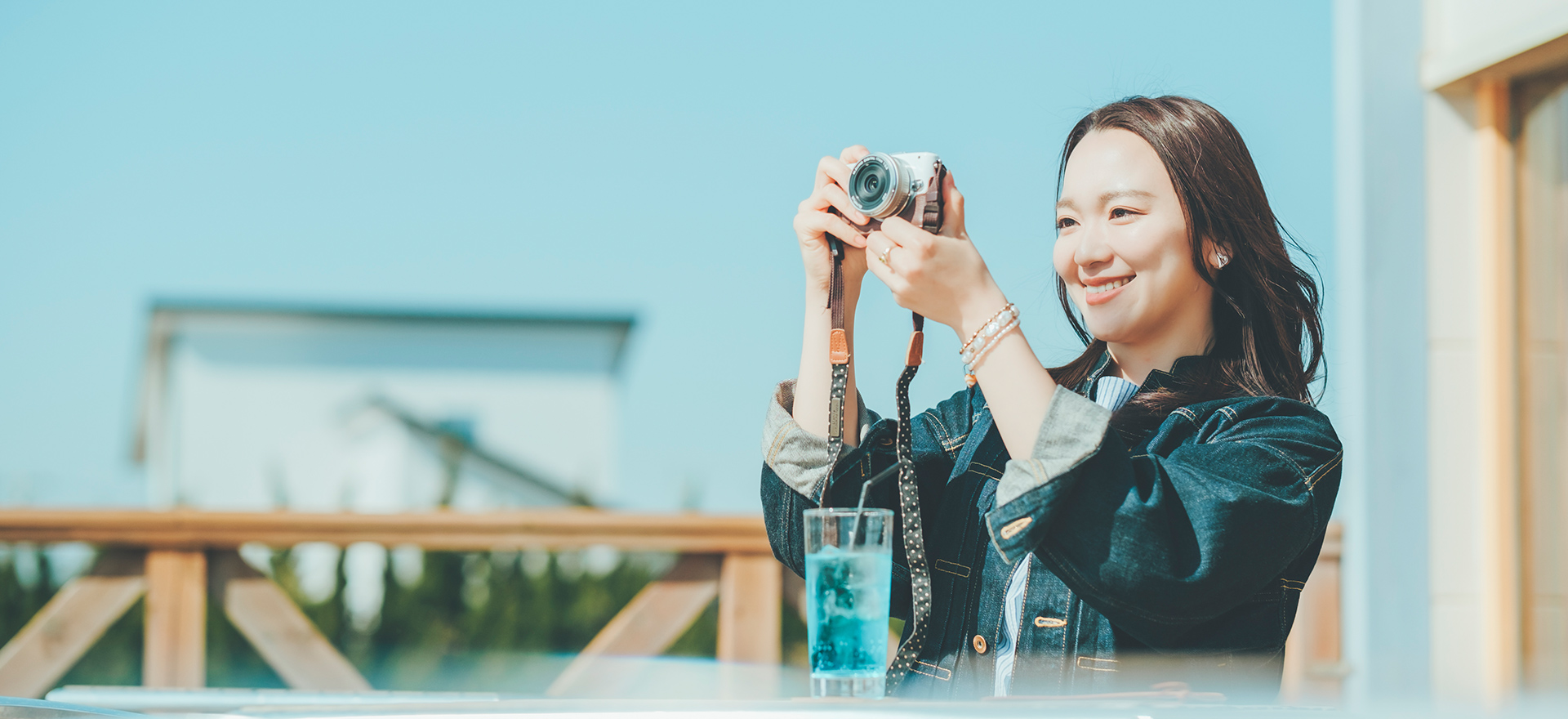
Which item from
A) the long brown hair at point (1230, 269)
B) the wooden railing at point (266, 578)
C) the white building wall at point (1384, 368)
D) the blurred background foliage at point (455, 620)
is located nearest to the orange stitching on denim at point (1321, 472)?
the long brown hair at point (1230, 269)

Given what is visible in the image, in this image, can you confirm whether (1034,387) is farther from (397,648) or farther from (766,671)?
(397,648)

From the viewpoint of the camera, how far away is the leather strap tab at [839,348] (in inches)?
41.8

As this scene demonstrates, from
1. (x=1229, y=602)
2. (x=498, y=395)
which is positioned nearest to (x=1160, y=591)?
(x=1229, y=602)

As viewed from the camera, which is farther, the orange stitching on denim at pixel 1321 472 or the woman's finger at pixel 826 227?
the woman's finger at pixel 826 227

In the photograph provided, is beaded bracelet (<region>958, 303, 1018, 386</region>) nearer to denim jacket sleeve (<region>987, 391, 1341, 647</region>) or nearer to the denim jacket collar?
denim jacket sleeve (<region>987, 391, 1341, 647</region>)

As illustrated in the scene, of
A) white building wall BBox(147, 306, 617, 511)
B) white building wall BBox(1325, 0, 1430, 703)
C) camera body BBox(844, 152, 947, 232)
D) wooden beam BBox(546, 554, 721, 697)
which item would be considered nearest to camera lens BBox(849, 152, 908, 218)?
camera body BBox(844, 152, 947, 232)

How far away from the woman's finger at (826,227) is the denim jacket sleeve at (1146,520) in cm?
26

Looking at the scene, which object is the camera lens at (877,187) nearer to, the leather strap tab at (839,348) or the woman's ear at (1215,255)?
the leather strap tab at (839,348)

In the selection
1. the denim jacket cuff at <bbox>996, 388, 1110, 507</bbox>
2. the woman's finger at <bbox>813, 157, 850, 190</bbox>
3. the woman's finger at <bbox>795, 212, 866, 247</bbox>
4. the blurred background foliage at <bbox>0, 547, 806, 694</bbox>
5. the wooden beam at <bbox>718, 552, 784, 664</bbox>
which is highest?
the woman's finger at <bbox>813, 157, 850, 190</bbox>

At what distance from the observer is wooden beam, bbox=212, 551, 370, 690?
2.36 metres

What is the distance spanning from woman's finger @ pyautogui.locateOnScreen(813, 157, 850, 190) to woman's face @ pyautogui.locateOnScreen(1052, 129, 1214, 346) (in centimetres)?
20

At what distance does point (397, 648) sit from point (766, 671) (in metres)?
1.37

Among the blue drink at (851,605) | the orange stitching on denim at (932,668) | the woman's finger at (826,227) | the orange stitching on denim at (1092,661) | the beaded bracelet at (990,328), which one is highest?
the woman's finger at (826,227)

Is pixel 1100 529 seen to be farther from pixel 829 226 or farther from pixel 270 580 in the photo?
pixel 270 580
